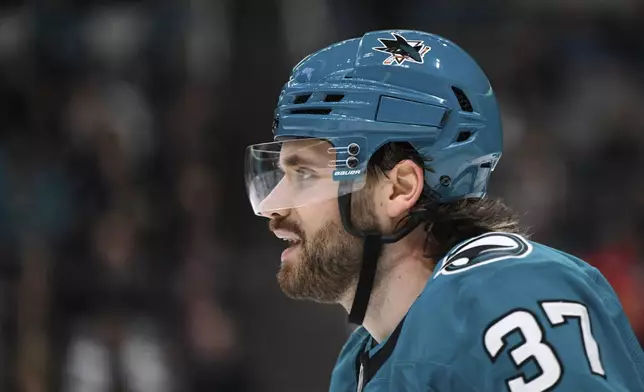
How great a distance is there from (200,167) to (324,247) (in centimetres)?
322

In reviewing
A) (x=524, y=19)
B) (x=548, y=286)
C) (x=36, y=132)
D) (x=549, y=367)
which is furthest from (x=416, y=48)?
(x=524, y=19)

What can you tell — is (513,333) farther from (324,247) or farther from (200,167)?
(200,167)

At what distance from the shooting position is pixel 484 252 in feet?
5.32

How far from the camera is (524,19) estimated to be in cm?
572

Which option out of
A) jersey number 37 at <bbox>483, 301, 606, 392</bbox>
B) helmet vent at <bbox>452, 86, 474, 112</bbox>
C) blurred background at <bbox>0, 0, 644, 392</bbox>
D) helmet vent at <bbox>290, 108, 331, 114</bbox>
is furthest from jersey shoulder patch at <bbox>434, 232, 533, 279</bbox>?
blurred background at <bbox>0, 0, 644, 392</bbox>

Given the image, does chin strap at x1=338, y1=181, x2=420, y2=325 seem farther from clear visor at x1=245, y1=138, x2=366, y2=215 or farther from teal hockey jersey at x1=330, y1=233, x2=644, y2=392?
teal hockey jersey at x1=330, y1=233, x2=644, y2=392

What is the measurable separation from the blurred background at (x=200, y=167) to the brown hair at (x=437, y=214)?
8.13 ft

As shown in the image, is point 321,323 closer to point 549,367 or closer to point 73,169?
point 73,169

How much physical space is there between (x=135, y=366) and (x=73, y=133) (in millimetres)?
A: 1388

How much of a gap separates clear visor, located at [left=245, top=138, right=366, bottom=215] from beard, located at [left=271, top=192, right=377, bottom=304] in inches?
1.9

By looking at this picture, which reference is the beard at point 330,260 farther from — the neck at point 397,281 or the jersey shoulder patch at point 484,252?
the jersey shoulder patch at point 484,252

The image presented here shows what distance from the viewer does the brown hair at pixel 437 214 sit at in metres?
1.85

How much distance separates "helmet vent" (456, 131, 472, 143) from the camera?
6.04 feet

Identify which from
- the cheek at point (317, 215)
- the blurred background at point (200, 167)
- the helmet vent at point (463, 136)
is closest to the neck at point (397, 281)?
the cheek at point (317, 215)
